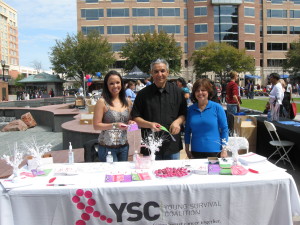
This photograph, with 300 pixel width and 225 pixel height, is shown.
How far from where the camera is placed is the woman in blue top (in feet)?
10.9

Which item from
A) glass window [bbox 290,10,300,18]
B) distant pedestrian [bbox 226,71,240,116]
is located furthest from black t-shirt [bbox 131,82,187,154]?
glass window [bbox 290,10,300,18]

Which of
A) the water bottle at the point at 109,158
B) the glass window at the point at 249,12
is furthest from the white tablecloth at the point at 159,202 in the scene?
the glass window at the point at 249,12

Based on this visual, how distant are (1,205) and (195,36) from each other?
180 ft

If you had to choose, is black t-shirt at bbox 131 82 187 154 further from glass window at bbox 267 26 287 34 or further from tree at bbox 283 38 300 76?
glass window at bbox 267 26 287 34

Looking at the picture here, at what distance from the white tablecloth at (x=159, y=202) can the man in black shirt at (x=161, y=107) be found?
2.05ft

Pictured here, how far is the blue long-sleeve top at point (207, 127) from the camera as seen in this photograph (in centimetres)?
333

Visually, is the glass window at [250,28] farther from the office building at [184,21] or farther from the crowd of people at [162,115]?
the crowd of people at [162,115]

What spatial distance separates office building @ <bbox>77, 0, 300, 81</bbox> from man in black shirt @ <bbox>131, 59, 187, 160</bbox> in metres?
51.6

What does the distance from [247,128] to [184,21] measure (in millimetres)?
51102

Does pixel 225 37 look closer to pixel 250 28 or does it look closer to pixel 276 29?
pixel 250 28

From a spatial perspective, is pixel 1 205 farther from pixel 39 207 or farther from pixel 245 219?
pixel 245 219

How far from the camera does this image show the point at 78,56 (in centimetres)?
4078

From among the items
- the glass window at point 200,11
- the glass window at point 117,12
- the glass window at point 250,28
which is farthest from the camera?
the glass window at point 250,28

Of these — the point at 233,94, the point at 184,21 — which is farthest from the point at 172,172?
the point at 184,21
